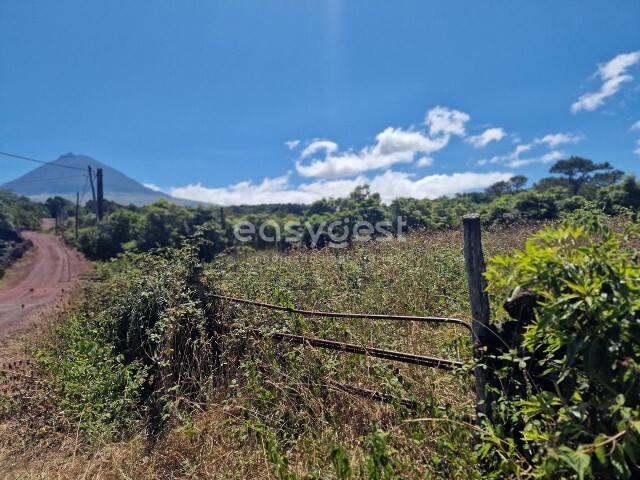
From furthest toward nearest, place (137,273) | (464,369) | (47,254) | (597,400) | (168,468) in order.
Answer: (47,254) → (137,273) → (168,468) → (464,369) → (597,400)

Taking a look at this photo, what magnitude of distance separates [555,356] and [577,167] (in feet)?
169

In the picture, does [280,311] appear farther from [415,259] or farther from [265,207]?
[265,207]

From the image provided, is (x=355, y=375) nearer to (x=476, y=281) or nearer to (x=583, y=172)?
(x=476, y=281)

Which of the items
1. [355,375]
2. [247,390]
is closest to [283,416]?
[247,390]

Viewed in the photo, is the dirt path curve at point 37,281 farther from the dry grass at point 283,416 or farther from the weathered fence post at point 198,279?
the dry grass at point 283,416

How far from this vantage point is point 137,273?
4.93 metres

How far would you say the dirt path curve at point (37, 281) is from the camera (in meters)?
8.80

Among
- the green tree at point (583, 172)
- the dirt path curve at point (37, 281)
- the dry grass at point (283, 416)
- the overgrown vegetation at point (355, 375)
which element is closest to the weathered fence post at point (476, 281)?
the overgrown vegetation at point (355, 375)

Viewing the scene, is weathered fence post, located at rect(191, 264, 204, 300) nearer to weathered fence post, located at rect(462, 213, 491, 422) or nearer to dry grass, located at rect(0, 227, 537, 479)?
dry grass, located at rect(0, 227, 537, 479)

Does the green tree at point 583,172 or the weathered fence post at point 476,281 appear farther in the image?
the green tree at point 583,172

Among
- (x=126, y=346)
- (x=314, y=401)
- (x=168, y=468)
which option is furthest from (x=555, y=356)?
(x=126, y=346)

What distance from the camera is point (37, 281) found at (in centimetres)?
1764

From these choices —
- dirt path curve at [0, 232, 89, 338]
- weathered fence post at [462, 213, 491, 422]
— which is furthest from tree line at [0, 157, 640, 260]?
weathered fence post at [462, 213, 491, 422]

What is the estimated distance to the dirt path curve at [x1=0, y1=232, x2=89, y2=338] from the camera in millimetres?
8805
